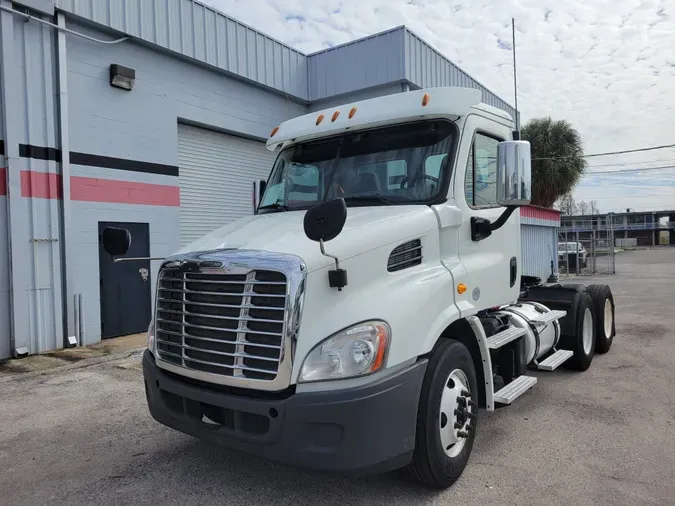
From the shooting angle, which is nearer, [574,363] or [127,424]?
[127,424]

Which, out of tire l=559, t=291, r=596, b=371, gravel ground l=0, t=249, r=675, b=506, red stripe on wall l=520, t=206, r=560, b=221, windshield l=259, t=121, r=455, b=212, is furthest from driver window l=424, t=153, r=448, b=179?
red stripe on wall l=520, t=206, r=560, b=221

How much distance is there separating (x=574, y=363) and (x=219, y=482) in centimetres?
473

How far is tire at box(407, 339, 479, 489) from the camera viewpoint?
315 cm

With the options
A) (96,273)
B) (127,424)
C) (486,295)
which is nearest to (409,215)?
(486,295)

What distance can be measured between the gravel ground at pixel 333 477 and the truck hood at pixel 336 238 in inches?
63.7

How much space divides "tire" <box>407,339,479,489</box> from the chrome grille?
0.97 m

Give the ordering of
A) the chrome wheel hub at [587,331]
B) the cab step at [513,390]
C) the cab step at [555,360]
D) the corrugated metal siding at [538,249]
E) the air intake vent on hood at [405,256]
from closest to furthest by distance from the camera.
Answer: the air intake vent on hood at [405,256] < the cab step at [513,390] < the cab step at [555,360] < the chrome wheel hub at [587,331] < the corrugated metal siding at [538,249]

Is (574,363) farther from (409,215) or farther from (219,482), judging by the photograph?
(219,482)

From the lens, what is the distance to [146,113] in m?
9.58

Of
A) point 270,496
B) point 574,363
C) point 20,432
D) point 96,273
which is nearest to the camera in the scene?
point 270,496

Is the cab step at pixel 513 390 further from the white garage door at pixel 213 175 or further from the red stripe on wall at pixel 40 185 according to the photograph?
the white garage door at pixel 213 175

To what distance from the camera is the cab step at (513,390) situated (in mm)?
3969

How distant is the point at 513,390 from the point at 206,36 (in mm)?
9130

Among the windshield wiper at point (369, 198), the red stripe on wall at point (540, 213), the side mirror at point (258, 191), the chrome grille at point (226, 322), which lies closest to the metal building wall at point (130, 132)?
the side mirror at point (258, 191)
